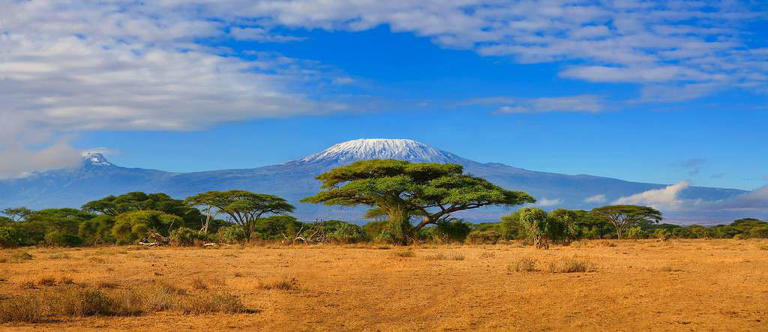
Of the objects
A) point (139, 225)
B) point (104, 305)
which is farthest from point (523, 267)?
point (139, 225)

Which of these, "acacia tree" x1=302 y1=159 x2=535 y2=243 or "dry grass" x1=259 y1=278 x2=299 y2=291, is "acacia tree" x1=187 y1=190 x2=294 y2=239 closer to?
"acacia tree" x1=302 y1=159 x2=535 y2=243

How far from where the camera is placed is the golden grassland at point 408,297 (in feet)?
41.8

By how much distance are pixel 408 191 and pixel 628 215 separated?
149 feet

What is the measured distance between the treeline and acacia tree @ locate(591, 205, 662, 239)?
112 millimetres

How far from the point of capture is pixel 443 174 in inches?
1972

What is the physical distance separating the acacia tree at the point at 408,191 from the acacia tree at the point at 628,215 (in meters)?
38.6

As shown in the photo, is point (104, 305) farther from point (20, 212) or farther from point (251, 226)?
point (20, 212)

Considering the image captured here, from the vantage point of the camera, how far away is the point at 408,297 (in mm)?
16234

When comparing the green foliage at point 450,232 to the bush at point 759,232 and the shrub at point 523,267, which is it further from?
the bush at point 759,232

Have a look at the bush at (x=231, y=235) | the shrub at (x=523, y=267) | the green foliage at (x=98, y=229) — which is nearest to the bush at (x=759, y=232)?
the bush at (x=231, y=235)

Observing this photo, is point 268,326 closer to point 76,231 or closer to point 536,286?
point 536,286

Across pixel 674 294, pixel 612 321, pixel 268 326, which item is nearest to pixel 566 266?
pixel 674 294

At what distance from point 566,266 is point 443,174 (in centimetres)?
2865

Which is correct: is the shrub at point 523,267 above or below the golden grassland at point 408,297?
above
